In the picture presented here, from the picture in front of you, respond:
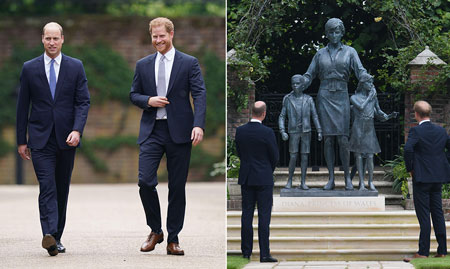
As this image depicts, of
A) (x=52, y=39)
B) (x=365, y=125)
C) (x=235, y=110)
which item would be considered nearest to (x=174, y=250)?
(x=52, y=39)

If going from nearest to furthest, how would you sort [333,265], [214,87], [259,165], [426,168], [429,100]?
[259,165], [426,168], [333,265], [429,100], [214,87]

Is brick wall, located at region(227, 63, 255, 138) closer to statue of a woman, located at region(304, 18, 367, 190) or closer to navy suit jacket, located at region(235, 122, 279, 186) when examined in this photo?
statue of a woman, located at region(304, 18, 367, 190)

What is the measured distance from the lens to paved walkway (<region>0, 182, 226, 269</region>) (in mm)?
5801

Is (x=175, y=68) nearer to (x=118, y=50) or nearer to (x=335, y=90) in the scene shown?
(x=335, y=90)

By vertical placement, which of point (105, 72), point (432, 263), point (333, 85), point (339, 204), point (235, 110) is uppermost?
point (105, 72)

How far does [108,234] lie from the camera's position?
25.7 ft

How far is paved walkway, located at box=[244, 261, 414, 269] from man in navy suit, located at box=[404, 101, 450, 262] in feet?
1.22

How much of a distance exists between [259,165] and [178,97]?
58.6 inches

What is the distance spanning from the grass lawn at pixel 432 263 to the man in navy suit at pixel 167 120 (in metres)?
2.31

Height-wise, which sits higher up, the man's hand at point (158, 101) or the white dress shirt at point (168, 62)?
the white dress shirt at point (168, 62)

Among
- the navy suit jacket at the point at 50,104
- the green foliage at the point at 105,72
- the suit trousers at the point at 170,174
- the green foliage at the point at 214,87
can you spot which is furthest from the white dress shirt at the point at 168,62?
the green foliage at the point at 105,72

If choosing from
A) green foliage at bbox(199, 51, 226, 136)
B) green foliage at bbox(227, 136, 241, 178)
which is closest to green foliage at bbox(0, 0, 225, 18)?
green foliage at bbox(199, 51, 226, 136)

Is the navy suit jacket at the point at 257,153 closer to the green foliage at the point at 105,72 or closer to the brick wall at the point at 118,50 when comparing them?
the brick wall at the point at 118,50

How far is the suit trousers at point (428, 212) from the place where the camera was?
300 inches
